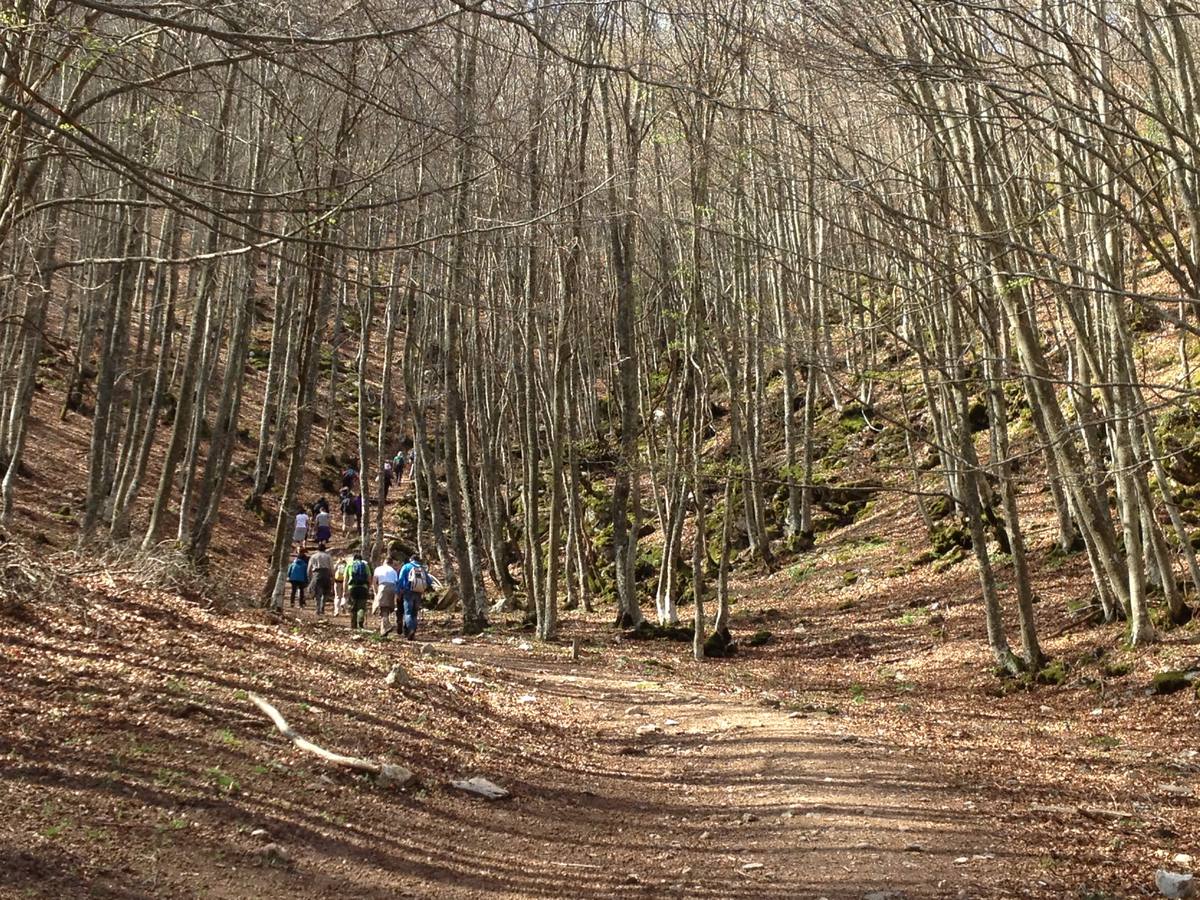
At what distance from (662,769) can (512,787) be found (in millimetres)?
1457

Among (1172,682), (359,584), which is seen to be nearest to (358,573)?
(359,584)

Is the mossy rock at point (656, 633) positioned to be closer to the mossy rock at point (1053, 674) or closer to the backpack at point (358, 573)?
the backpack at point (358, 573)

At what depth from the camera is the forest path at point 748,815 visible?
5348mm

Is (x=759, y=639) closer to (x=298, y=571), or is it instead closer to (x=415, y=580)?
(x=415, y=580)

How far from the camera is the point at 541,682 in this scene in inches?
449

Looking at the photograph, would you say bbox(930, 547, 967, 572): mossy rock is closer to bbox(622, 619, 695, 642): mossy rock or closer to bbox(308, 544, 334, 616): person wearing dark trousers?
bbox(622, 619, 695, 642): mossy rock

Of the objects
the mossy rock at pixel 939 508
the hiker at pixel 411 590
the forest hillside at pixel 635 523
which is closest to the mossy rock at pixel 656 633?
the forest hillside at pixel 635 523

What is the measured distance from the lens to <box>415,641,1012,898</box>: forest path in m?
5.35

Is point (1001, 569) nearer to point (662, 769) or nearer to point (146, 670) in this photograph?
point (662, 769)

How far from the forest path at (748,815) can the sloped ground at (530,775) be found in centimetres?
3

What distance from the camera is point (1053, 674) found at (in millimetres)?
11680

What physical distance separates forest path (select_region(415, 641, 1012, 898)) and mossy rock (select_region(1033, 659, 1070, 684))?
3.28 m

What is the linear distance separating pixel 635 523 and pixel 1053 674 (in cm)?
771

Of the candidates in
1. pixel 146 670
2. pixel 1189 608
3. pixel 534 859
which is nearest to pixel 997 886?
pixel 534 859
